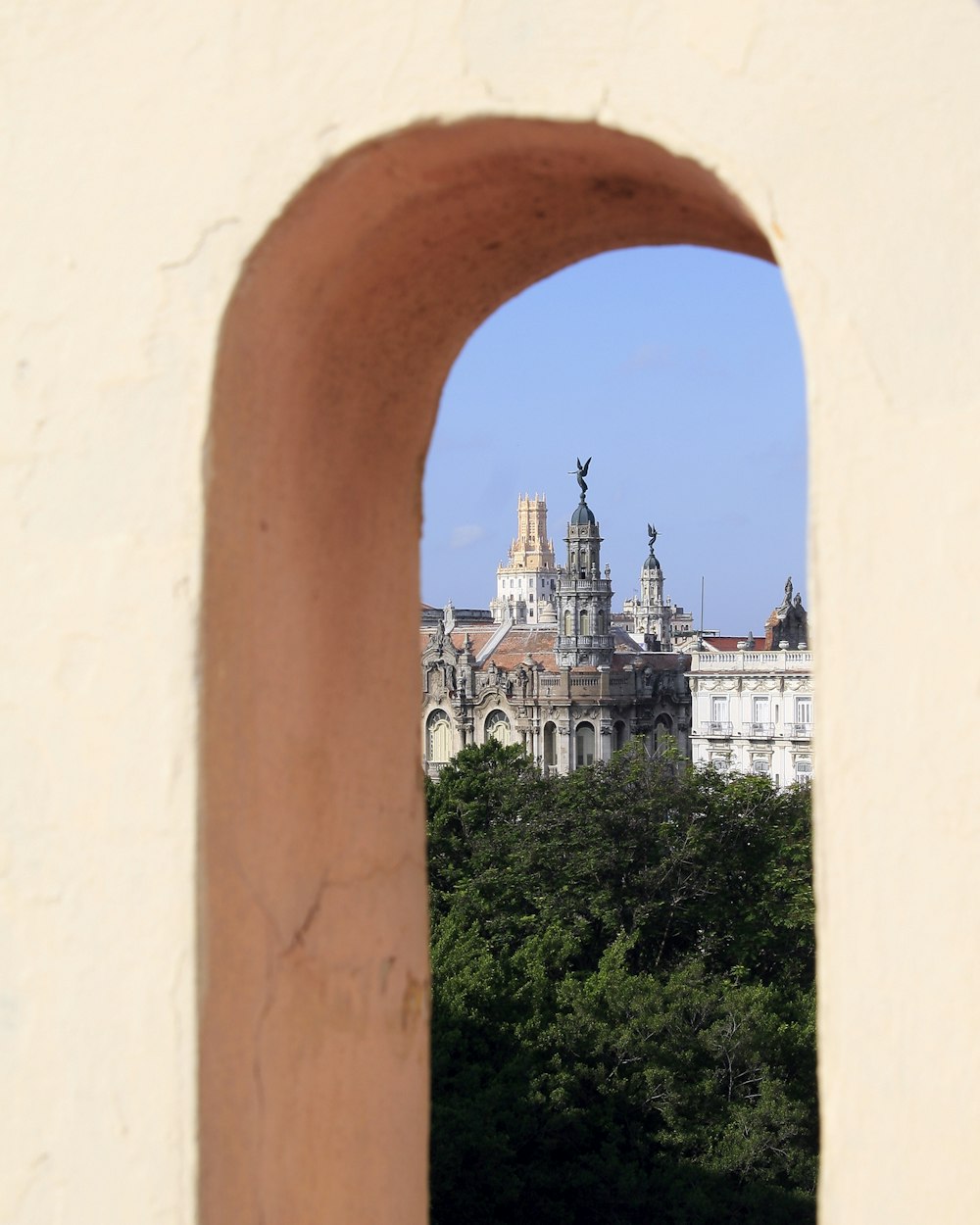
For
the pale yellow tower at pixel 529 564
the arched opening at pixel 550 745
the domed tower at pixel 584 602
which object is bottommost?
the arched opening at pixel 550 745

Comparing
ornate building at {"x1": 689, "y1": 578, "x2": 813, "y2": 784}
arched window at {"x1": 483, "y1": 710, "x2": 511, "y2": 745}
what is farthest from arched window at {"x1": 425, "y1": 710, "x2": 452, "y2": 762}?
ornate building at {"x1": 689, "y1": 578, "x2": 813, "y2": 784}

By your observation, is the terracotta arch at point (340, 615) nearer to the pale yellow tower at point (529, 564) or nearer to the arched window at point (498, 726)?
the arched window at point (498, 726)

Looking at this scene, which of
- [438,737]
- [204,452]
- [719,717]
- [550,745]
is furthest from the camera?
[438,737]

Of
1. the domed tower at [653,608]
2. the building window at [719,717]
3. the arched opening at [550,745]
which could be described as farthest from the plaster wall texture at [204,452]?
the domed tower at [653,608]

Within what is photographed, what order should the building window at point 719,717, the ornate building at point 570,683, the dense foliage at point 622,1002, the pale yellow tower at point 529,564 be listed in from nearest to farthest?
the dense foliage at point 622,1002 → the building window at point 719,717 → the ornate building at point 570,683 → the pale yellow tower at point 529,564

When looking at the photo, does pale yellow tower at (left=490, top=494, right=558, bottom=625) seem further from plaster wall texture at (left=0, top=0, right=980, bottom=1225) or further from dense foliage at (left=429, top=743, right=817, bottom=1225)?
plaster wall texture at (left=0, top=0, right=980, bottom=1225)

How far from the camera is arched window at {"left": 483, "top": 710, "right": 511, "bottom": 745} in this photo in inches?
2753

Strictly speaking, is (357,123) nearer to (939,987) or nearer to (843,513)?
(843,513)

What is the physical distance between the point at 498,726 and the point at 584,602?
6655 mm

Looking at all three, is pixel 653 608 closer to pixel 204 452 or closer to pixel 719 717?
pixel 719 717

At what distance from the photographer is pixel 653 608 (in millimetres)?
92312

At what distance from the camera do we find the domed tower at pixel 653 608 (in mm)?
91812

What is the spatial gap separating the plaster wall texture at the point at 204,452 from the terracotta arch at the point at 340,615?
45mm

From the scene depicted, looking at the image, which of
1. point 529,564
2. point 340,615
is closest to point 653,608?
point 529,564
